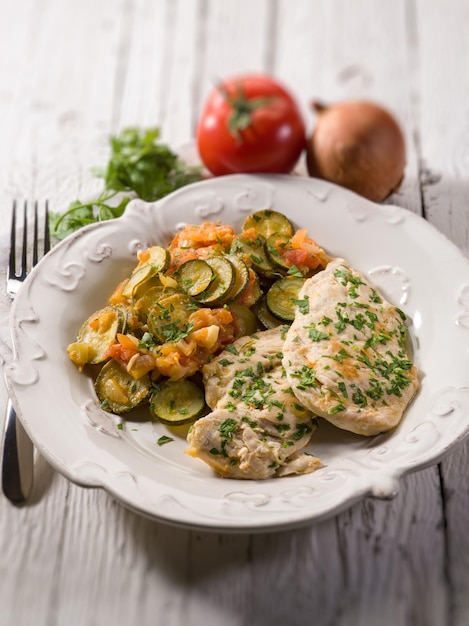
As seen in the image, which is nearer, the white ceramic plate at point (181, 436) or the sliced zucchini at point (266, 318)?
the white ceramic plate at point (181, 436)

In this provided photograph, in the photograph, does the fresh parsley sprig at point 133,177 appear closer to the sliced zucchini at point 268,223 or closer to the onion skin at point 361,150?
the sliced zucchini at point 268,223

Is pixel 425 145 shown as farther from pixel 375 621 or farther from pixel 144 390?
pixel 375 621

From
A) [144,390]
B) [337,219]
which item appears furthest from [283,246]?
[144,390]

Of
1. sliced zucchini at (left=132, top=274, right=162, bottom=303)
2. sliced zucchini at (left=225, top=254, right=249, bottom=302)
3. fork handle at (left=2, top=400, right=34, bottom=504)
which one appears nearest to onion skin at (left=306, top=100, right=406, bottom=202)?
sliced zucchini at (left=225, top=254, right=249, bottom=302)

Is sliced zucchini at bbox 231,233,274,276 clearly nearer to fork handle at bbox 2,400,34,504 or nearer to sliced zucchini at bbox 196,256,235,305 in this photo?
sliced zucchini at bbox 196,256,235,305

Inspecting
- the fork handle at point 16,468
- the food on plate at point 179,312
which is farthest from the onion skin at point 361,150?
the fork handle at point 16,468

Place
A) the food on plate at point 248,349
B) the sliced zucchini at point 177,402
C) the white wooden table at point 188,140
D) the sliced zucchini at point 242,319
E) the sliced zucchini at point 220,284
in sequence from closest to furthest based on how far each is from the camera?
the white wooden table at point 188,140, the food on plate at point 248,349, the sliced zucchini at point 177,402, the sliced zucchini at point 220,284, the sliced zucchini at point 242,319

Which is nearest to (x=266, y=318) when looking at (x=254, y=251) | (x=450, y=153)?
(x=254, y=251)
